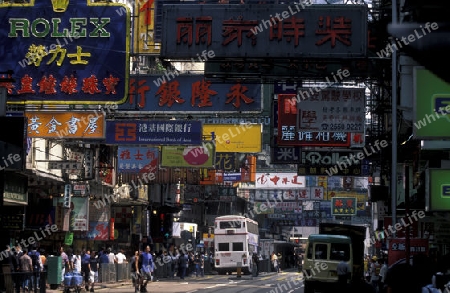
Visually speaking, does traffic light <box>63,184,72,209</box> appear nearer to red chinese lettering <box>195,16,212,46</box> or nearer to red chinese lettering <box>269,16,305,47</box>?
red chinese lettering <box>195,16,212,46</box>

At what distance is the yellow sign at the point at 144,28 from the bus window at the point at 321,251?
12.2 meters

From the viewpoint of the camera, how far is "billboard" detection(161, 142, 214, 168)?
32250mm

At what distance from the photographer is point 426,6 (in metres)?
2.93

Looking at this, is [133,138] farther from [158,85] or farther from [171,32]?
[171,32]

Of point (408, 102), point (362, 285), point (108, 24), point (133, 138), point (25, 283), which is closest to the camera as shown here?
point (362, 285)

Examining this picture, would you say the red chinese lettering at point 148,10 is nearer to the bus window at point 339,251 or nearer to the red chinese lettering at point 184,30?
the red chinese lettering at point 184,30

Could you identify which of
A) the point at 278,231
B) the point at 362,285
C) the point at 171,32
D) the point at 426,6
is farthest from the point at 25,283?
the point at 278,231

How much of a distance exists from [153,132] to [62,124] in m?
3.15

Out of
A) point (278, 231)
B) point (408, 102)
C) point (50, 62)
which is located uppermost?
point (50, 62)

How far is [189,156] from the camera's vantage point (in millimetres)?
32781

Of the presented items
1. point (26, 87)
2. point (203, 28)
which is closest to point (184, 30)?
point (203, 28)

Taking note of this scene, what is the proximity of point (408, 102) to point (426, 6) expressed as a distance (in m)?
A: 17.4

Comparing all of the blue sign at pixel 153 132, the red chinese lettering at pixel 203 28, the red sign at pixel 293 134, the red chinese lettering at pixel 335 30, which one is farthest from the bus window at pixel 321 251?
the red chinese lettering at pixel 203 28

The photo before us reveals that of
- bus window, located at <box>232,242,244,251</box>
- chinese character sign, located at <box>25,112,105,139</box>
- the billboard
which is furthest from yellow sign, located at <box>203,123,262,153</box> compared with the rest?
bus window, located at <box>232,242,244,251</box>
